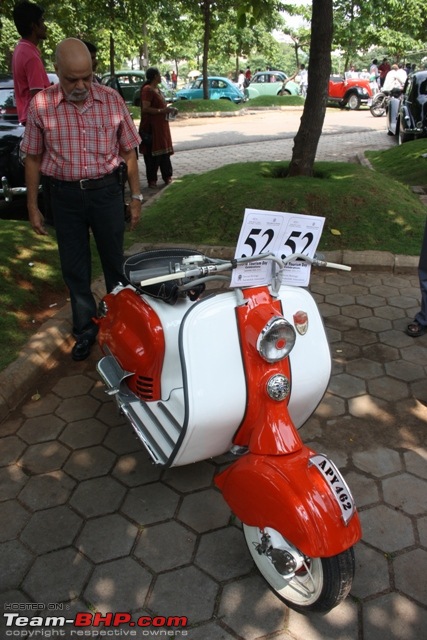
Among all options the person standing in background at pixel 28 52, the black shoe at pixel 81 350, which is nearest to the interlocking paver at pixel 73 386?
the black shoe at pixel 81 350

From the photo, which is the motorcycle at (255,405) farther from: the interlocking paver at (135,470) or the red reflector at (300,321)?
the interlocking paver at (135,470)

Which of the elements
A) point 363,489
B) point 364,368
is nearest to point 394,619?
point 363,489

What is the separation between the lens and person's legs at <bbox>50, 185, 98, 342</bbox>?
→ 10.5ft

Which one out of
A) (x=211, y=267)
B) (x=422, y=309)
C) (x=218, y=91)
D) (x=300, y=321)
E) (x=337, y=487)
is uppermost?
(x=218, y=91)

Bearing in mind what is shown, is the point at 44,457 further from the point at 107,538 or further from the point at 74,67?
the point at 74,67

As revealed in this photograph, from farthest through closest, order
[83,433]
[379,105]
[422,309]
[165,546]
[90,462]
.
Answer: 1. [379,105]
2. [422,309]
3. [83,433]
4. [90,462]
5. [165,546]

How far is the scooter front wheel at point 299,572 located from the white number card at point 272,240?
982mm

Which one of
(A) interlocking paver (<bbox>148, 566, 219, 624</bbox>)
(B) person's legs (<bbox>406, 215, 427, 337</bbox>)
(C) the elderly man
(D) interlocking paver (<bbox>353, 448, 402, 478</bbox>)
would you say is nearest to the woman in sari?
(C) the elderly man

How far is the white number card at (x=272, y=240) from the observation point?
1.86 meters

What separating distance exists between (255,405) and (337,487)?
45cm

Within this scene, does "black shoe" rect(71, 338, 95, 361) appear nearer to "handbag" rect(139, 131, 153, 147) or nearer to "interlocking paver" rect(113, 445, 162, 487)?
"interlocking paver" rect(113, 445, 162, 487)

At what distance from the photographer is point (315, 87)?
Result: 6.00 meters

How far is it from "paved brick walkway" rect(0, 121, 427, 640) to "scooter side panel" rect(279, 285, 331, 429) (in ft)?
2.11

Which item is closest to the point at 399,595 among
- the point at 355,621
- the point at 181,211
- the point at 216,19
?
the point at 355,621
